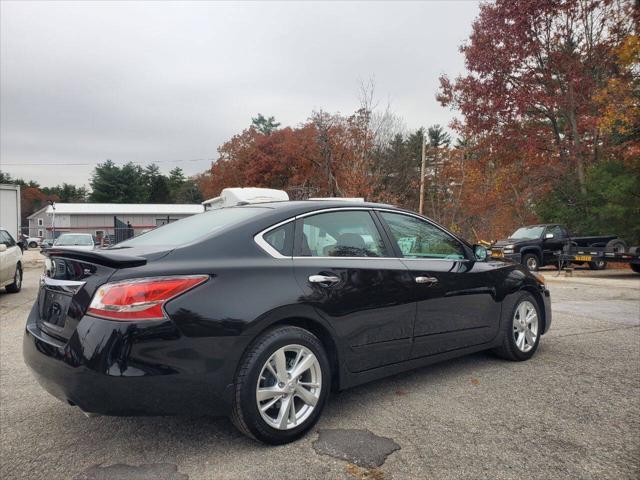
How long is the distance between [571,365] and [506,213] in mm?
21257

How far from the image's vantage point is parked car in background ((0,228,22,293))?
9.66 metres

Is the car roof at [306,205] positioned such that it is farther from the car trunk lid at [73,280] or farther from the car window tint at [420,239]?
the car trunk lid at [73,280]

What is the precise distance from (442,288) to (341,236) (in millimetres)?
992

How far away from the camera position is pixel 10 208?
1752 cm

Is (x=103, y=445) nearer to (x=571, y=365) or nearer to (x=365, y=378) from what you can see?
(x=365, y=378)

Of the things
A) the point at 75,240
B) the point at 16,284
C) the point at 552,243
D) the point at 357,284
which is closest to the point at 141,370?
the point at 357,284

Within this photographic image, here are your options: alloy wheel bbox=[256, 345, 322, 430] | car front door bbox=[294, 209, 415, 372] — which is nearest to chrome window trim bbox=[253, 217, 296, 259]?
car front door bbox=[294, 209, 415, 372]

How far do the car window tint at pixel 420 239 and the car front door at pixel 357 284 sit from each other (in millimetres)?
193

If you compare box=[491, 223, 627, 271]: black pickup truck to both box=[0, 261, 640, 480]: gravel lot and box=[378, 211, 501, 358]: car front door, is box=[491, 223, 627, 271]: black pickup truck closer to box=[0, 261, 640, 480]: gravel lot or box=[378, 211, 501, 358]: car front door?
box=[0, 261, 640, 480]: gravel lot

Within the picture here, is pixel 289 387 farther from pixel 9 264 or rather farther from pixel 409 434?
pixel 9 264

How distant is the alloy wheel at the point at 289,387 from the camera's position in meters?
2.82

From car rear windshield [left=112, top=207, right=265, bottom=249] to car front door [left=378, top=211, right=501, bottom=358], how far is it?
3.69 ft

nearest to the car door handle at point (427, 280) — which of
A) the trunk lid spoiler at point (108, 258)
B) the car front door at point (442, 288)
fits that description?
the car front door at point (442, 288)

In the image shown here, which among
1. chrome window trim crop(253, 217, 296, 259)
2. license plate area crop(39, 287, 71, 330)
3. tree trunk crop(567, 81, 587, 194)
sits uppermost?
tree trunk crop(567, 81, 587, 194)
